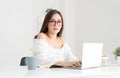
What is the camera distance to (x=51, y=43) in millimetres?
2510

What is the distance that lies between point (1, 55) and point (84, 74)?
8.15 ft

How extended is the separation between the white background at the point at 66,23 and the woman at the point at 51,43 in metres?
1.30

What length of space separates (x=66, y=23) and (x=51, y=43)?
5.59ft

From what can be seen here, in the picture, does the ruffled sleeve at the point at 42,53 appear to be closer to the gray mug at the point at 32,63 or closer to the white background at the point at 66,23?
the gray mug at the point at 32,63

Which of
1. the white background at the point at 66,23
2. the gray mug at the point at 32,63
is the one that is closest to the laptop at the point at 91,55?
the gray mug at the point at 32,63

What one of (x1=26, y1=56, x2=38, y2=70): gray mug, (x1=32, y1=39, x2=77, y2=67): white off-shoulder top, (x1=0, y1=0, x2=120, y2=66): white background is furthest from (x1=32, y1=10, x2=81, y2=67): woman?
(x1=0, y1=0, x2=120, y2=66): white background

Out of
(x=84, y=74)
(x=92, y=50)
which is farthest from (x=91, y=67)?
(x=84, y=74)

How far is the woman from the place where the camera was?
2.28 metres

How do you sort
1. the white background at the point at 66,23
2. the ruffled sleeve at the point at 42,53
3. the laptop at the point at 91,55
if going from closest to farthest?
1. the laptop at the point at 91,55
2. the ruffled sleeve at the point at 42,53
3. the white background at the point at 66,23

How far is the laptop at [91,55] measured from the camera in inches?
69.0

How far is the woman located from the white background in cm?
130

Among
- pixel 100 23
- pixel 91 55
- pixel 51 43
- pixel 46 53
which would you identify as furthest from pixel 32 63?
pixel 100 23

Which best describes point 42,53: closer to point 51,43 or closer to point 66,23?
point 51,43
